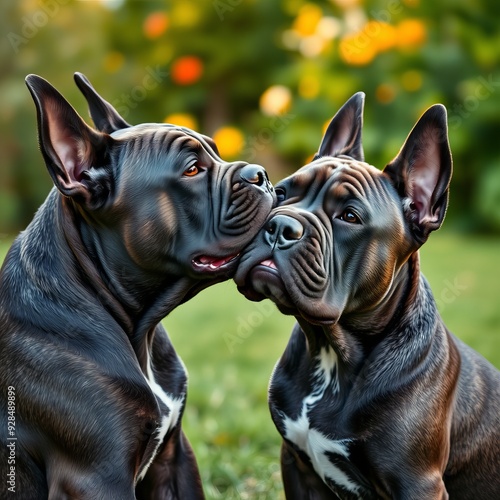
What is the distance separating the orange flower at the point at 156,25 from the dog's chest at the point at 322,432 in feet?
39.8

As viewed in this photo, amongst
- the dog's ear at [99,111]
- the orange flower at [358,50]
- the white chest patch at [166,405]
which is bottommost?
the orange flower at [358,50]

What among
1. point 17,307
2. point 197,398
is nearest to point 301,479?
point 17,307

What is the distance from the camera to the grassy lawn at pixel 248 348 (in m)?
5.65

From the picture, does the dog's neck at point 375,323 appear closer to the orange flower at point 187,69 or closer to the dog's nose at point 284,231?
the dog's nose at point 284,231

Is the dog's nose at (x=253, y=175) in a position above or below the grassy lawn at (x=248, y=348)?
above

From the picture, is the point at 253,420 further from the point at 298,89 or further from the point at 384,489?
the point at 298,89

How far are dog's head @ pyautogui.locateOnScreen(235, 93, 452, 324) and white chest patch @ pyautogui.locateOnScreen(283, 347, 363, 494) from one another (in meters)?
0.36

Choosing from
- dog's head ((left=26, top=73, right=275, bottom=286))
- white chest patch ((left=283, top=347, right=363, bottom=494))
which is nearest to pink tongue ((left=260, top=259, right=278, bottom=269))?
dog's head ((left=26, top=73, right=275, bottom=286))

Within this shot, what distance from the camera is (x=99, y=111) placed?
4.18m

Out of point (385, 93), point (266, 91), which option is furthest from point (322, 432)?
point (266, 91)

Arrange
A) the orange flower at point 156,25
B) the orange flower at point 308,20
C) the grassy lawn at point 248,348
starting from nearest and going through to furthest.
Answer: the grassy lawn at point 248,348, the orange flower at point 308,20, the orange flower at point 156,25

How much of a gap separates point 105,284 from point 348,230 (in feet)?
3.70

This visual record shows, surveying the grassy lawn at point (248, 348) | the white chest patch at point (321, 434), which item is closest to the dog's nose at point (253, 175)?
the white chest patch at point (321, 434)

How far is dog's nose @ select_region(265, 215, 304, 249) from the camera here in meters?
3.69
